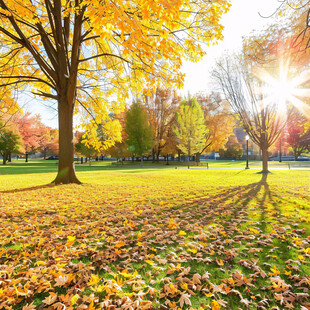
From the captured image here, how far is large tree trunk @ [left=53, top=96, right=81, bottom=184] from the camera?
850 cm

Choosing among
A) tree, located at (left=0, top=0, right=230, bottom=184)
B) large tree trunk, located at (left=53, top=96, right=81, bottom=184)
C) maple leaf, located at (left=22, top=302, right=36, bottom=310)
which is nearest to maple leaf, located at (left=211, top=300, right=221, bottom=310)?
maple leaf, located at (left=22, top=302, right=36, bottom=310)

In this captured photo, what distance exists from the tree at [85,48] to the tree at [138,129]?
61.3ft

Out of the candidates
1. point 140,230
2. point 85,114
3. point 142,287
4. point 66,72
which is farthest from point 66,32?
point 142,287

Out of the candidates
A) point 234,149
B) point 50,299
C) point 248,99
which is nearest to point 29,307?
point 50,299

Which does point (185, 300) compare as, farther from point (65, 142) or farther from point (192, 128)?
point (192, 128)

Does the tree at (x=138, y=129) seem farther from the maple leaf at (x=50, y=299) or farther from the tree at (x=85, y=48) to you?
the maple leaf at (x=50, y=299)

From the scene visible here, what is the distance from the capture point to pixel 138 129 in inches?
1176

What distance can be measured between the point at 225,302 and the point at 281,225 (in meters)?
2.72

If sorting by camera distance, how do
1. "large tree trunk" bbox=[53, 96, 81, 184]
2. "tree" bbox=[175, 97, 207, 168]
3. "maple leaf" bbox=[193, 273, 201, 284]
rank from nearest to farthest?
"maple leaf" bbox=[193, 273, 201, 284] → "large tree trunk" bbox=[53, 96, 81, 184] → "tree" bbox=[175, 97, 207, 168]

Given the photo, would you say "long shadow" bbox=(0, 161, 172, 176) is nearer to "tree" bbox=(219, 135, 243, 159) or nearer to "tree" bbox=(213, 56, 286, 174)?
"tree" bbox=(213, 56, 286, 174)

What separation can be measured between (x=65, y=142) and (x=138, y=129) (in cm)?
2156

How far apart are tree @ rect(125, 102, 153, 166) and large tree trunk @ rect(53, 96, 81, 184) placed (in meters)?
21.3

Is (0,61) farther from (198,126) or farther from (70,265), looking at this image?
(198,126)

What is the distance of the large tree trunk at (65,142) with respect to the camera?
8500mm
